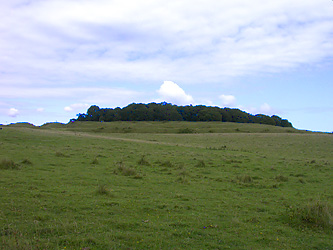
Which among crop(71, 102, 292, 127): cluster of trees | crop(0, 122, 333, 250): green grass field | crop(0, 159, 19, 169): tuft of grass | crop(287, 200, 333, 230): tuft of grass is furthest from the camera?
crop(71, 102, 292, 127): cluster of trees

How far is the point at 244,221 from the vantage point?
28.3 ft

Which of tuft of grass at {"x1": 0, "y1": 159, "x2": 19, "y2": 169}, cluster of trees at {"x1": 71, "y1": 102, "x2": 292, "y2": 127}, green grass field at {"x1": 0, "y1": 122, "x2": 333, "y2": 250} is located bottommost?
green grass field at {"x1": 0, "y1": 122, "x2": 333, "y2": 250}

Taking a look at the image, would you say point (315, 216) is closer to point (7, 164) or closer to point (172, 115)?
point (7, 164)

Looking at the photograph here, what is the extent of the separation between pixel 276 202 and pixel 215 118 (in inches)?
4019

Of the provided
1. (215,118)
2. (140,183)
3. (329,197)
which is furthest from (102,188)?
(215,118)

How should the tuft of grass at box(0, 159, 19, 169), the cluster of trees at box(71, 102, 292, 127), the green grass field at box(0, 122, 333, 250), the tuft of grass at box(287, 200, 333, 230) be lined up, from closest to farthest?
the green grass field at box(0, 122, 333, 250), the tuft of grass at box(287, 200, 333, 230), the tuft of grass at box(0, 159, 19, 169), the cluster of trees at box(71, 102, 292, 127)

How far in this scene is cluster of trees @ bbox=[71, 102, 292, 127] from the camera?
113062 mm

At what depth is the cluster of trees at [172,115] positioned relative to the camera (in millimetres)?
113062

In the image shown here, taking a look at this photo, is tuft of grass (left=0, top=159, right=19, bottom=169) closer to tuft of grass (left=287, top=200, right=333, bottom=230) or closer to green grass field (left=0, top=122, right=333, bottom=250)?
green grass field (left=0, top=122, right=333, bottom=250)

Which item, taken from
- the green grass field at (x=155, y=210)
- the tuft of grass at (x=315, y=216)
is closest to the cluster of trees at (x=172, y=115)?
the green grass field at (x=155, y=210)

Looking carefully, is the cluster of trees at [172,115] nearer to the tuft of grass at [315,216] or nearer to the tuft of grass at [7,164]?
the tuft of grass at [7,164]

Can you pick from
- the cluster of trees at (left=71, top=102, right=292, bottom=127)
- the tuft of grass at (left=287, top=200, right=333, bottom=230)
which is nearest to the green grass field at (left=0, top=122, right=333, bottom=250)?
the tuft of grass at (left=287, top=200, right=333, bottom=230)

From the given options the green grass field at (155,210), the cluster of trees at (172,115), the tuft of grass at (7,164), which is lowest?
the green grass field at (155,210)

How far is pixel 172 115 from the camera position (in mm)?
114375
